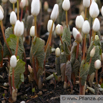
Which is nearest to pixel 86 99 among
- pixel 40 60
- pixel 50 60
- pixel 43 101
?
pixel 43 101

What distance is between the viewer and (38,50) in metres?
1.18

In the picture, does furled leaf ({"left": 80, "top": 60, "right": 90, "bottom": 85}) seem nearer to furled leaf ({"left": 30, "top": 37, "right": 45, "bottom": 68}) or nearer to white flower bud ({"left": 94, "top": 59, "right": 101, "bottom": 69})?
white flower bud ({"left": 94, "top": 59, "right": 101, "bottom": 69})

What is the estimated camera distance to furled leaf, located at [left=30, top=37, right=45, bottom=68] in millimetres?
1158

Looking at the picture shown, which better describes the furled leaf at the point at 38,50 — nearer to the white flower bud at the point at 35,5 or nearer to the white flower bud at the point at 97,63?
the white flower bud at the point at 35,5

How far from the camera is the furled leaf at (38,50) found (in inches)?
45.6

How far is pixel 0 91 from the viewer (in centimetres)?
128

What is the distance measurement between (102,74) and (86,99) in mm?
290

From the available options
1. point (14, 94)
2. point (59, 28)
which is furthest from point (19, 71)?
point (59, 28)

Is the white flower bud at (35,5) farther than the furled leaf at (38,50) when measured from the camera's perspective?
No

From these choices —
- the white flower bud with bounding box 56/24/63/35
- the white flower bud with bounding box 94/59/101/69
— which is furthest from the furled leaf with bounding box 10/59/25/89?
the white flower bud with bounding box 94/59/101/69

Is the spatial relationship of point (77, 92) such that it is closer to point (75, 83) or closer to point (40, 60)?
point (75, 83)

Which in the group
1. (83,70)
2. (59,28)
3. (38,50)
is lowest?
(83,70)

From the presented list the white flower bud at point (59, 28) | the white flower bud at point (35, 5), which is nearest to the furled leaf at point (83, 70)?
the white flower bud at point (59, 28)

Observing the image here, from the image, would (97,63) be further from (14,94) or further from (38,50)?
(14,94)
